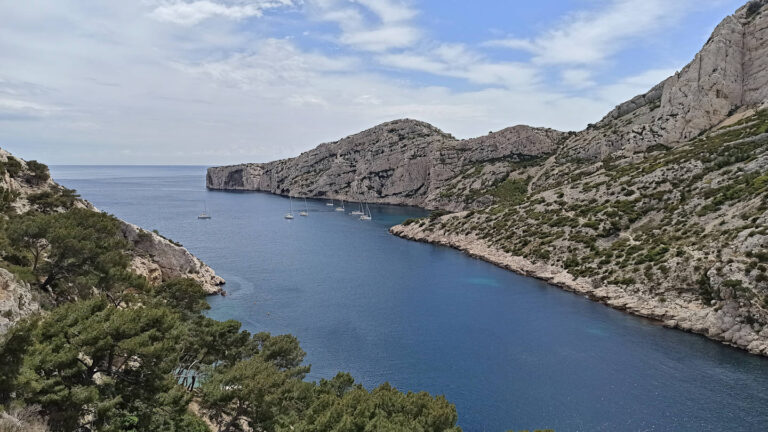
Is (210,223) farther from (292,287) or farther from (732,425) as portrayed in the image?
(732,425)

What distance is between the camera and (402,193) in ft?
576

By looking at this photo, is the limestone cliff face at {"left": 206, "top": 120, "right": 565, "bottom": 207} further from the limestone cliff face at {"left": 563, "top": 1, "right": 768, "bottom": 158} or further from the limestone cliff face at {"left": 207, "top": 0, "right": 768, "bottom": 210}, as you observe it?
the limestone cliff face at {"left": 563, "top": 1, "right": 768, "bottom": 158}

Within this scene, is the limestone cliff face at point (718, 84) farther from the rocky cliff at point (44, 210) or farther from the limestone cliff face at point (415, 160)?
the rocky cliff at point (44, 210)

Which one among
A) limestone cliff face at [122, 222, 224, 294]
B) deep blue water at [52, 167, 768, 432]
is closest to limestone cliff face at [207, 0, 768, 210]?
deep blue water at [52, 167, 768, 432]

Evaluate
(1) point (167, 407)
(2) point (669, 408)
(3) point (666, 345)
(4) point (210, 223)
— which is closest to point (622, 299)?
(3) point (666, 345)

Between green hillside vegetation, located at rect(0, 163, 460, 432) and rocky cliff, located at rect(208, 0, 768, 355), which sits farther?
rocky cliff, located at rect(208, 0, 768, 355)

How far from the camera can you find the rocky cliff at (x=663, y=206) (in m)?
47.7

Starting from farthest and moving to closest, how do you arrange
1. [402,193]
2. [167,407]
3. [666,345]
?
[402,193], [666,345], [167,407]

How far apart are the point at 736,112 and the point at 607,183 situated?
37.5 meters

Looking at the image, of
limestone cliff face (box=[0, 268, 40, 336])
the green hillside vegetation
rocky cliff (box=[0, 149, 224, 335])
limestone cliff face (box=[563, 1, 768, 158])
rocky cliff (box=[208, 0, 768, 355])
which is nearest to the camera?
the green hillside vegetation

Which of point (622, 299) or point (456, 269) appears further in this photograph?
point (456, 269)

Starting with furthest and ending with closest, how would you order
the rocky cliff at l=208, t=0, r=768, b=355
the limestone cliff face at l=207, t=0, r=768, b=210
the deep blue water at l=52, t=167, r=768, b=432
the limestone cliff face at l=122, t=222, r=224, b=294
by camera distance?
the limestone cliff face at l=207, t=0, r=768, b=210, the limestone cliff face at l=122, t=222, r=224, b=294, the rocky cliff at l=208, t=0, r=768, b=355, the deep blue water at l=52, t=167, r=768, b=432

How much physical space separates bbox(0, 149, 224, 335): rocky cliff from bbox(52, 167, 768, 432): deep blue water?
21.9 ft

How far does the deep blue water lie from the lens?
32625 mm
